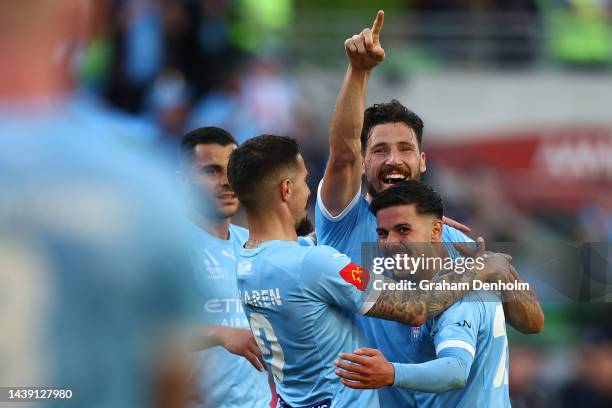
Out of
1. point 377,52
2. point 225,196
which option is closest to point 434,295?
point 377,52

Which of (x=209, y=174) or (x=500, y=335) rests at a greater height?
(x=209, y=174)

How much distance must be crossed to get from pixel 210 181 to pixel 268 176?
53.5 inches

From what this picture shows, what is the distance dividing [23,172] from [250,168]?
260 centimetres

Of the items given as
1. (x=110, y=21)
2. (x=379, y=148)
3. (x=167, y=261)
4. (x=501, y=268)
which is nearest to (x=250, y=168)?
(x=379, y=148)

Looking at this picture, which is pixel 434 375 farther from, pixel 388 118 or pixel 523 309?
pixel 388 118

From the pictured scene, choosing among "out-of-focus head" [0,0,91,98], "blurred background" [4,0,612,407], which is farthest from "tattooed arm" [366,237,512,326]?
"blurred background" [4,0,612,407]

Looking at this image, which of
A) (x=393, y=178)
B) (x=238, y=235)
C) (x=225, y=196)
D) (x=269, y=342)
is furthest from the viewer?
(x=238, y=235)

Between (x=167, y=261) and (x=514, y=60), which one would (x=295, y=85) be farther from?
(x=167, y=261)

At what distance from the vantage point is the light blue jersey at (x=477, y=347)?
4.41m

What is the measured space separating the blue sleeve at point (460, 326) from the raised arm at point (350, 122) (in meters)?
0.69

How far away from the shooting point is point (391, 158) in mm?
4977

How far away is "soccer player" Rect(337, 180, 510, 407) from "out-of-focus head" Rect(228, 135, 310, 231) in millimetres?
346

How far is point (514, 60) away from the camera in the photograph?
552 inches

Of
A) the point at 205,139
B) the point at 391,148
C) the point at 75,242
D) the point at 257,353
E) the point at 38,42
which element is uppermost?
the point at 205,139
